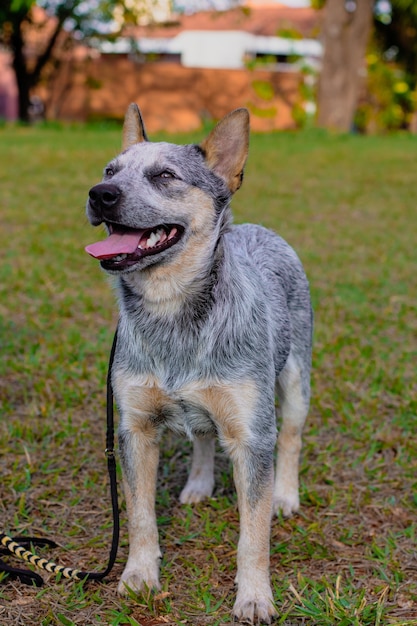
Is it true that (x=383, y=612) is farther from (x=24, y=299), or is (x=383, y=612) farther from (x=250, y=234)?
(x=24, y=299)

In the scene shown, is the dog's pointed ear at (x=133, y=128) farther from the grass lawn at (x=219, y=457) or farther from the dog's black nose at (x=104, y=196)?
the grass lawn at (x=219, y=457)

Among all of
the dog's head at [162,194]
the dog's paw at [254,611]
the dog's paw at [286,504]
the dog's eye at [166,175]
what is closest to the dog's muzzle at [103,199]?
the dog's head at [162,194]

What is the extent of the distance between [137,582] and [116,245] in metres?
1.37

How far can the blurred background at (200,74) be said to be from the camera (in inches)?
864

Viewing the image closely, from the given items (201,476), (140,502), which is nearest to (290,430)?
(201,476)

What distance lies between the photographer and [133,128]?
3365 millimetres

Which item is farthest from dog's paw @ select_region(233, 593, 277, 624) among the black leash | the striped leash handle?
the striped leash handle

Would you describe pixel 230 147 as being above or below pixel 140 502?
above

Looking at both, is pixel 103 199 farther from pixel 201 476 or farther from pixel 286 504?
pixel 286 504

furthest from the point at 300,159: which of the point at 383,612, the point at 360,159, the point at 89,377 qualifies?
the point at 383,612

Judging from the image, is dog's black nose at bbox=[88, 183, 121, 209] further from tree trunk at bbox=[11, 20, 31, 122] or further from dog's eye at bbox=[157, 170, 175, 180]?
tree trunk at bbox=[11, 20, 31, 122]

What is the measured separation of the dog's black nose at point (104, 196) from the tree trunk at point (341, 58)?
19.6m

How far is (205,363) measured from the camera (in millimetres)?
2986

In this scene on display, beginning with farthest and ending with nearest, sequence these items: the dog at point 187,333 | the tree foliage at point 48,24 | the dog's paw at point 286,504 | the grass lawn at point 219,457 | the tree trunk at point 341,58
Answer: the tree foliage at point 48,24, the tree trunk at point 341,58, the dog's paw at point 286,504, the grass lawn at point 219,457, the dog at point 187,333
